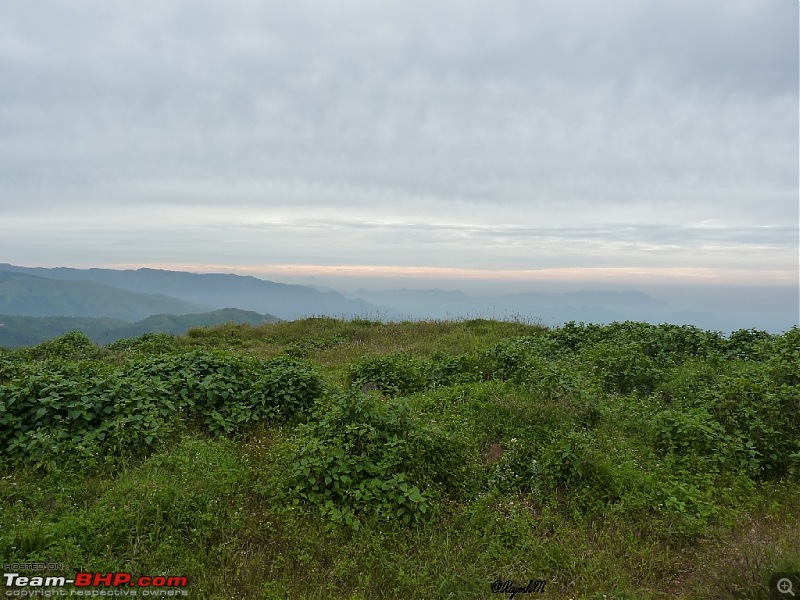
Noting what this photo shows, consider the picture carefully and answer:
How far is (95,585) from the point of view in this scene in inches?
166

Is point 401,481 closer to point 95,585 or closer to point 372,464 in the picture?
point 372,464

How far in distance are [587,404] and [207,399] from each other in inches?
283

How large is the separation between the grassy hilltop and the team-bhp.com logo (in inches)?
4.0

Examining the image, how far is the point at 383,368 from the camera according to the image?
11.0 m

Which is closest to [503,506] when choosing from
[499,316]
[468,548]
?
[468,548]

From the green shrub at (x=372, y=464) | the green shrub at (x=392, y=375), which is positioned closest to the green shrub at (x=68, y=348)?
the green shrub at (x=392, y=375)

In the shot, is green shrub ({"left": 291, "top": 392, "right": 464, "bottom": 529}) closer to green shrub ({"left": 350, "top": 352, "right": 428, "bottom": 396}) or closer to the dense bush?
the dense bush

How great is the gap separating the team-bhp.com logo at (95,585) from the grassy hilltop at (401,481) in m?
0.10

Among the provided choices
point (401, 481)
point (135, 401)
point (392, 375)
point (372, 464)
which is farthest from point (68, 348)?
point (401, 481)

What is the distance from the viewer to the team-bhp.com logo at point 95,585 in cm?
408

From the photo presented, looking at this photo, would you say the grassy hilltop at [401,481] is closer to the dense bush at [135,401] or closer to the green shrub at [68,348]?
the dense bush at [135,401]

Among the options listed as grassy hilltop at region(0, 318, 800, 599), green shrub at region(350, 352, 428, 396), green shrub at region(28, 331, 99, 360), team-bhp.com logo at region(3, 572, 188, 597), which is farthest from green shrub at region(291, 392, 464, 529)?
green shrub at region(28, 331, 99, 360)

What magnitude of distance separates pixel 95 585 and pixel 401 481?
3381 mm

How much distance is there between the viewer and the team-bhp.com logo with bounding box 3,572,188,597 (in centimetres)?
408
